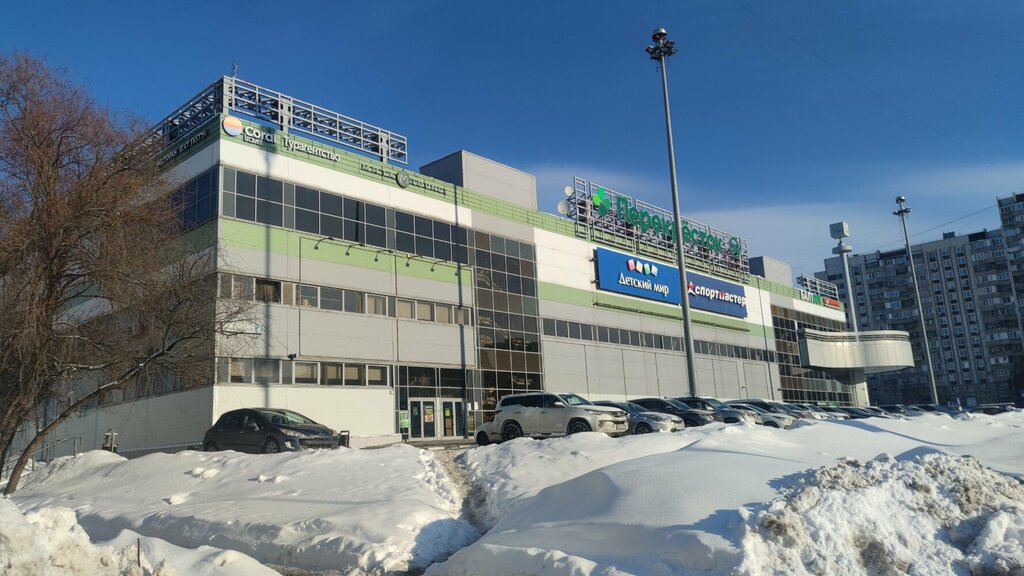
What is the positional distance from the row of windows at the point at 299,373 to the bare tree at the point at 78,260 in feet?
24.0

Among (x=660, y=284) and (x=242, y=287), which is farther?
(x=660, y=284)

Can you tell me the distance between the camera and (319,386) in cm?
2978

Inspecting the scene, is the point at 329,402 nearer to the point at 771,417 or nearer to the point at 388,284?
the point at 388,284

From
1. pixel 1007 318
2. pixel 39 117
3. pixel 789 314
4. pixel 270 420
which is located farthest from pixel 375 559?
pixel 1007 318

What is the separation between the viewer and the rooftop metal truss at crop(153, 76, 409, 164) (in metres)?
30.8

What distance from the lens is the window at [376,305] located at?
1284 inches

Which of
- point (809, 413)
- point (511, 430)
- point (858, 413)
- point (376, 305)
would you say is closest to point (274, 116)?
point (376, 305)

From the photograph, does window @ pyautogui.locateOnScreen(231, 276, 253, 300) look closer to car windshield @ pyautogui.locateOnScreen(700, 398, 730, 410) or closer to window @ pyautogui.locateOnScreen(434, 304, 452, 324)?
window @ pyautogui.locateOnScreen(434, 304, 452, 324)

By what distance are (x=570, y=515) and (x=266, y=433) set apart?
44.3 feet

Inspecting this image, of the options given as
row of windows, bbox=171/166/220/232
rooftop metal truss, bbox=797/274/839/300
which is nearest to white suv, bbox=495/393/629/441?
row of windows, bbox=171/166/220/232

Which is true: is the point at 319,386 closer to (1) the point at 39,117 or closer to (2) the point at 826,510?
(1) the point at 39,117

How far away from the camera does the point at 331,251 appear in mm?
A: 31609

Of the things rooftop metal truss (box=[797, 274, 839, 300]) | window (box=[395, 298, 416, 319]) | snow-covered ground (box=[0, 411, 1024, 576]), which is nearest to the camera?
snow-covered ground (box=[0, 411, 1024, 576])

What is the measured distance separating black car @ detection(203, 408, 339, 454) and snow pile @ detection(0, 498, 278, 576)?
11.5 m
